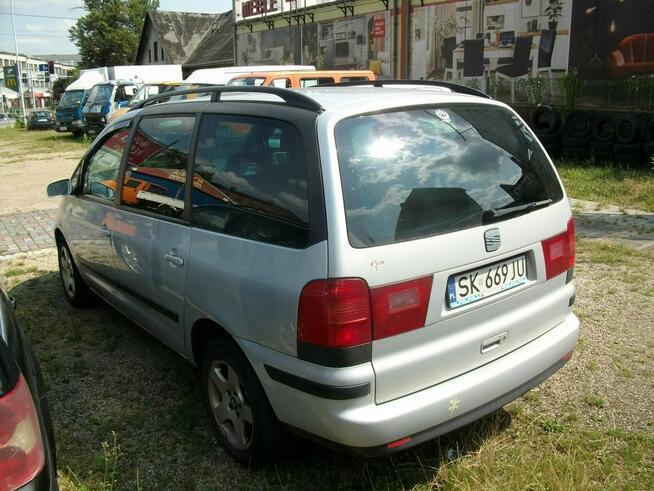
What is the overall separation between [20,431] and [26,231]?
7429 mm

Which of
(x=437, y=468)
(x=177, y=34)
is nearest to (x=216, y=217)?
(x=437, y=468)

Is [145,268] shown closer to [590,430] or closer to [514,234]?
[514,234]

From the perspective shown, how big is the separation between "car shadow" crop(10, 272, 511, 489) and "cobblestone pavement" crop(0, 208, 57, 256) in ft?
10.7

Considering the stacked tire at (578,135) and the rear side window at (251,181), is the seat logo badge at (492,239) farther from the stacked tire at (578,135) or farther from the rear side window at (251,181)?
the stacked tire at (578,135)

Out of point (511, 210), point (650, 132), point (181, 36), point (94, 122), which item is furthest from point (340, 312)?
point (181, 36)

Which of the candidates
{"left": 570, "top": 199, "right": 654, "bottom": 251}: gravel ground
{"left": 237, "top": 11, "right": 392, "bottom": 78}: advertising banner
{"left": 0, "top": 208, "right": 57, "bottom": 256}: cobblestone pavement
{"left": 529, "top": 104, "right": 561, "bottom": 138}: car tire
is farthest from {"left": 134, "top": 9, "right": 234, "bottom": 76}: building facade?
{"left": 570, "top": 199, "right": 654, "bottom": 251}: gravel ground

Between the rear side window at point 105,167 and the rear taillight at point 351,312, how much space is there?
2.29 metres

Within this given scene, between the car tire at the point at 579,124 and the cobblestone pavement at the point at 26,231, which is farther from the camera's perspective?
the car tire at the point at 579,124

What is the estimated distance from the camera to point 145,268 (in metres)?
3.60

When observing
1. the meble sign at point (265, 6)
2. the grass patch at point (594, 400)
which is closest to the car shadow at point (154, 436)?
the grass patch at point (594, 400)

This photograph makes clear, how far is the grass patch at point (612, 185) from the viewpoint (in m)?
9.08

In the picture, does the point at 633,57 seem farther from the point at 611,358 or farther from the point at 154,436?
the point at 154,436

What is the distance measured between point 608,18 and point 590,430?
13.8m

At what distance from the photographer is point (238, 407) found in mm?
2945
